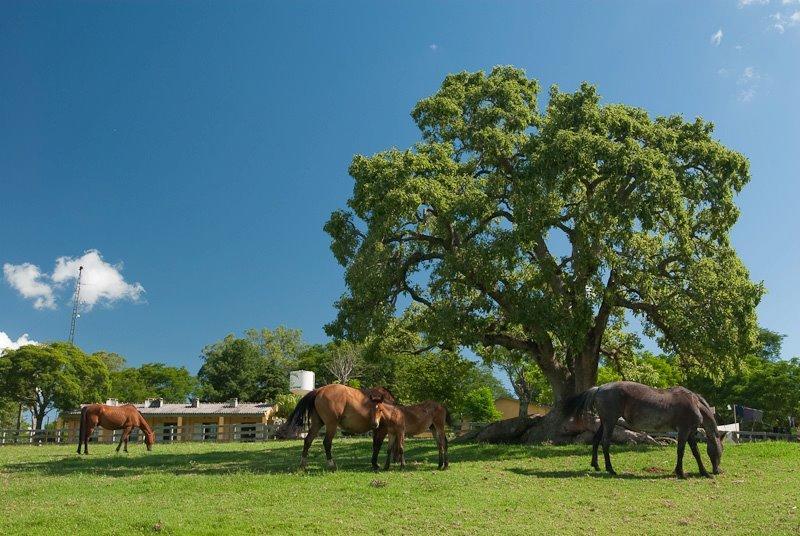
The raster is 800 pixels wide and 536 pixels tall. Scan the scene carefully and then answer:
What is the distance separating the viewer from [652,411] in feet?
50.2

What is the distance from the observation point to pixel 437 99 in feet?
87.0

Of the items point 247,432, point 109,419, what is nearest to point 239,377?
point 247,432

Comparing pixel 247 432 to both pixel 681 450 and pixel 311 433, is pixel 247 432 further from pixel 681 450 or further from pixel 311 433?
pixel 681 450

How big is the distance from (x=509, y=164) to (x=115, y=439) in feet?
114

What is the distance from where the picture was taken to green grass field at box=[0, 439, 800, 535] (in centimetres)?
931

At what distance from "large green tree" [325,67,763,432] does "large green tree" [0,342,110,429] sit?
44.8 m

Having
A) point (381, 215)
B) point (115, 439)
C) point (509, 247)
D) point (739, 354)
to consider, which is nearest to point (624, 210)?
point (509, 247)

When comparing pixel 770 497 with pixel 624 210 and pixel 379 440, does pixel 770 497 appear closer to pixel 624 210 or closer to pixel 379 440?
pixel 379 440

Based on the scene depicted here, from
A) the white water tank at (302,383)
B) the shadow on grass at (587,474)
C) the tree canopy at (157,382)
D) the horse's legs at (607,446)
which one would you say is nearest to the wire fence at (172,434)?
the white water tank at (302,383)

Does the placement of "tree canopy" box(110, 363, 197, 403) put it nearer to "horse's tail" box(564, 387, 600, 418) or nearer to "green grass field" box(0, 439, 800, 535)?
"green grass field" box(0, 439, 800, 535)

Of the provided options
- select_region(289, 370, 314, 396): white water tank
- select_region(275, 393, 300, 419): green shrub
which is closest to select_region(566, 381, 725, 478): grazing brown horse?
select_region(275, 393, 300, 419): green shrub

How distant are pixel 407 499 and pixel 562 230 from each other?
52.1ft

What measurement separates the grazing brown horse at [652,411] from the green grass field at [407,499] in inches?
32.8

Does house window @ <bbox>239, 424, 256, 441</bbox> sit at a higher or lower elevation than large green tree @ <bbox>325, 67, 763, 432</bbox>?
lower
